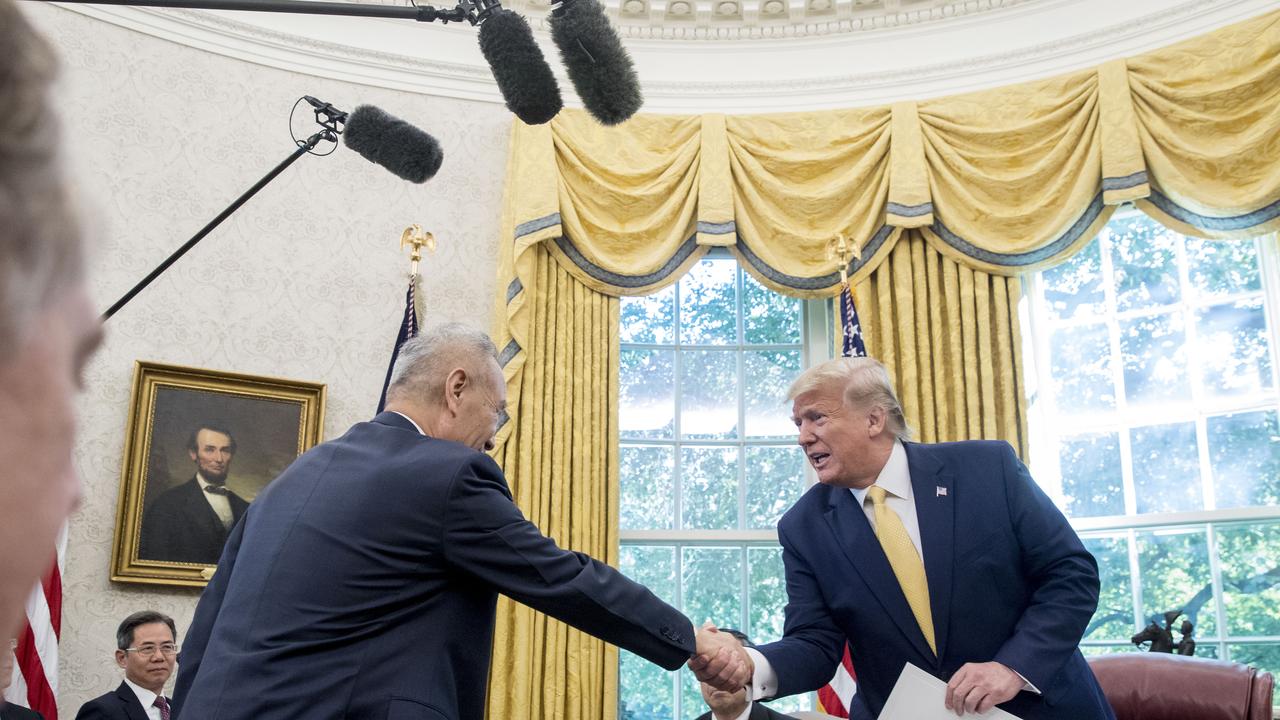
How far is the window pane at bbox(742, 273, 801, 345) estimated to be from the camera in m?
6.91

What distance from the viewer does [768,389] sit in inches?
269

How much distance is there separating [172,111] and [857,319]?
3906 mm

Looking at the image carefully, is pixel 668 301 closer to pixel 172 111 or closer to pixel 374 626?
pixel 172 111

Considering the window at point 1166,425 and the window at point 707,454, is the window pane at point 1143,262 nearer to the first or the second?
the window at point 1166,425

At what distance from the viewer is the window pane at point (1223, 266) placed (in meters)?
5.98

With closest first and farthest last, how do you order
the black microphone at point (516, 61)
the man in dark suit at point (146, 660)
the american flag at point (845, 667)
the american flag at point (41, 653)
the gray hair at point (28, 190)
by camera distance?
the gray hair at point (28, 190), the black microphone at point (516, 61), the american flag at point (41, 653), the man in dark suit at point (146, 660), the american flag at point (845, 667)

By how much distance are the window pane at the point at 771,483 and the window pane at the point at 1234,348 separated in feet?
7.31

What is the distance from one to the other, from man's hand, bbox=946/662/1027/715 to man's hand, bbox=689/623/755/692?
1.78ft

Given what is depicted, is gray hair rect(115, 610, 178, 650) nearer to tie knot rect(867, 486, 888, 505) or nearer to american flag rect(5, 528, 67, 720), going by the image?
american flag rect(5, 528, 67, 720)

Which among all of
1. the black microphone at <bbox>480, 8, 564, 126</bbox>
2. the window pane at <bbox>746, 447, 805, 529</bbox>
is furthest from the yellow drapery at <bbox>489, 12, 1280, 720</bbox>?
the black microphone at <bbox>480, 8, 564, 126</bbox>

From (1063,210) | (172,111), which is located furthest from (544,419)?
(1063,210)

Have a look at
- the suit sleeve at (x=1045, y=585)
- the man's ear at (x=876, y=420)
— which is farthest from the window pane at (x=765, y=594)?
the suit sleeve at (x=1045, y=585)

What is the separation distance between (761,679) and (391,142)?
2296 mm

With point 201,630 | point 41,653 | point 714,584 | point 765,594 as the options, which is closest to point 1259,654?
point 765,594
